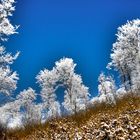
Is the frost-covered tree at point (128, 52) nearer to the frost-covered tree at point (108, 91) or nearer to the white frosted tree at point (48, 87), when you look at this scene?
the frost-covered tree at point (108, 91)

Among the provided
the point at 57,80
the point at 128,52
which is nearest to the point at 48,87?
the point at 57,80

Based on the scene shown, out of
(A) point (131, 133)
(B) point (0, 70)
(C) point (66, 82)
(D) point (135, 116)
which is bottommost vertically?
(A) point (131, 133)

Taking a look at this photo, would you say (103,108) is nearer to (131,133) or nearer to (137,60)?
(131,133)

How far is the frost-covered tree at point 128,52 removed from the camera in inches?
2023

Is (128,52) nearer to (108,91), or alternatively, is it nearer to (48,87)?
(108,91)

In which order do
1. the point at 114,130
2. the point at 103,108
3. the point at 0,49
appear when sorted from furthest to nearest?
the point at 0,49
the point at 103,108
the point at 114,130

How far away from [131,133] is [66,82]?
55.4m

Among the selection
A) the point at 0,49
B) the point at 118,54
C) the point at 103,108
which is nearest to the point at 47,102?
the point at 118,54

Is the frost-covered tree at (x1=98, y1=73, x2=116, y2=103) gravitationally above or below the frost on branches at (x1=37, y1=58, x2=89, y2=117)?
below

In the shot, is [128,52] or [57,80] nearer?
[128,52]

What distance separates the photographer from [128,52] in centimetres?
5219

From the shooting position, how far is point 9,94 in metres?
29.5

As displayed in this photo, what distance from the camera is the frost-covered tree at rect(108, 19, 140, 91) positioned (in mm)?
51375

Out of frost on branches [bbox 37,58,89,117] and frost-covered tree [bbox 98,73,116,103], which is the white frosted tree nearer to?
frost on branches [bbox 37,58,89,117]
